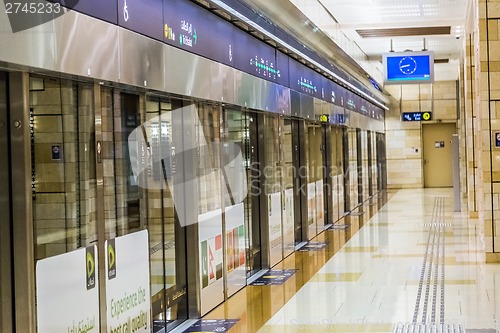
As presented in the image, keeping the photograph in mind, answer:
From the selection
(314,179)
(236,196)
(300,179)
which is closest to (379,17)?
(314,179)

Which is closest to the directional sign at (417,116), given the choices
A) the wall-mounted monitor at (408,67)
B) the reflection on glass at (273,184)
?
the wall-mounted monitor at (408,67)

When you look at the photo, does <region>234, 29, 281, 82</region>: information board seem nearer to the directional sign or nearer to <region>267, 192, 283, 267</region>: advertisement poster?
<region>267, 192, 283, 267</region>: advertisement poster

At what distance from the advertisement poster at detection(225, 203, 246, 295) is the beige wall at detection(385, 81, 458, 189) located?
2392 cm

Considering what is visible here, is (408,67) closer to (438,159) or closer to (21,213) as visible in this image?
(438,159)

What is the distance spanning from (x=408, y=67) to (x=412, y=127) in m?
13.9

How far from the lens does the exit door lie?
33844 millimetres

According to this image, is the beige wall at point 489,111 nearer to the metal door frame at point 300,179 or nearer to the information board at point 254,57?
the information board at point 254,57

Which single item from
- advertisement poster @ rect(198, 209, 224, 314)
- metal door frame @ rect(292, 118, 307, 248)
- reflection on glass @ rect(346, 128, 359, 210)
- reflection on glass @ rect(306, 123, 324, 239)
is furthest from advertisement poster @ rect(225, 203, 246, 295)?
reflection on glass @ rect(346, 128, 359, 210)

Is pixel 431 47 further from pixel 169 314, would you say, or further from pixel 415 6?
pixel 169 314

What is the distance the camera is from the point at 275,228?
12.2 m

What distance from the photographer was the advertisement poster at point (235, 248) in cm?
955

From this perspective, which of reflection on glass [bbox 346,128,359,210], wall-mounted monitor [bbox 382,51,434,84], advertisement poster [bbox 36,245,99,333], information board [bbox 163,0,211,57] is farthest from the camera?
reflection on glass [bbox 346,128,359,210]

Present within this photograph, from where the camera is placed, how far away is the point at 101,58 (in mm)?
5715

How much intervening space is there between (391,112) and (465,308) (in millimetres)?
26194
